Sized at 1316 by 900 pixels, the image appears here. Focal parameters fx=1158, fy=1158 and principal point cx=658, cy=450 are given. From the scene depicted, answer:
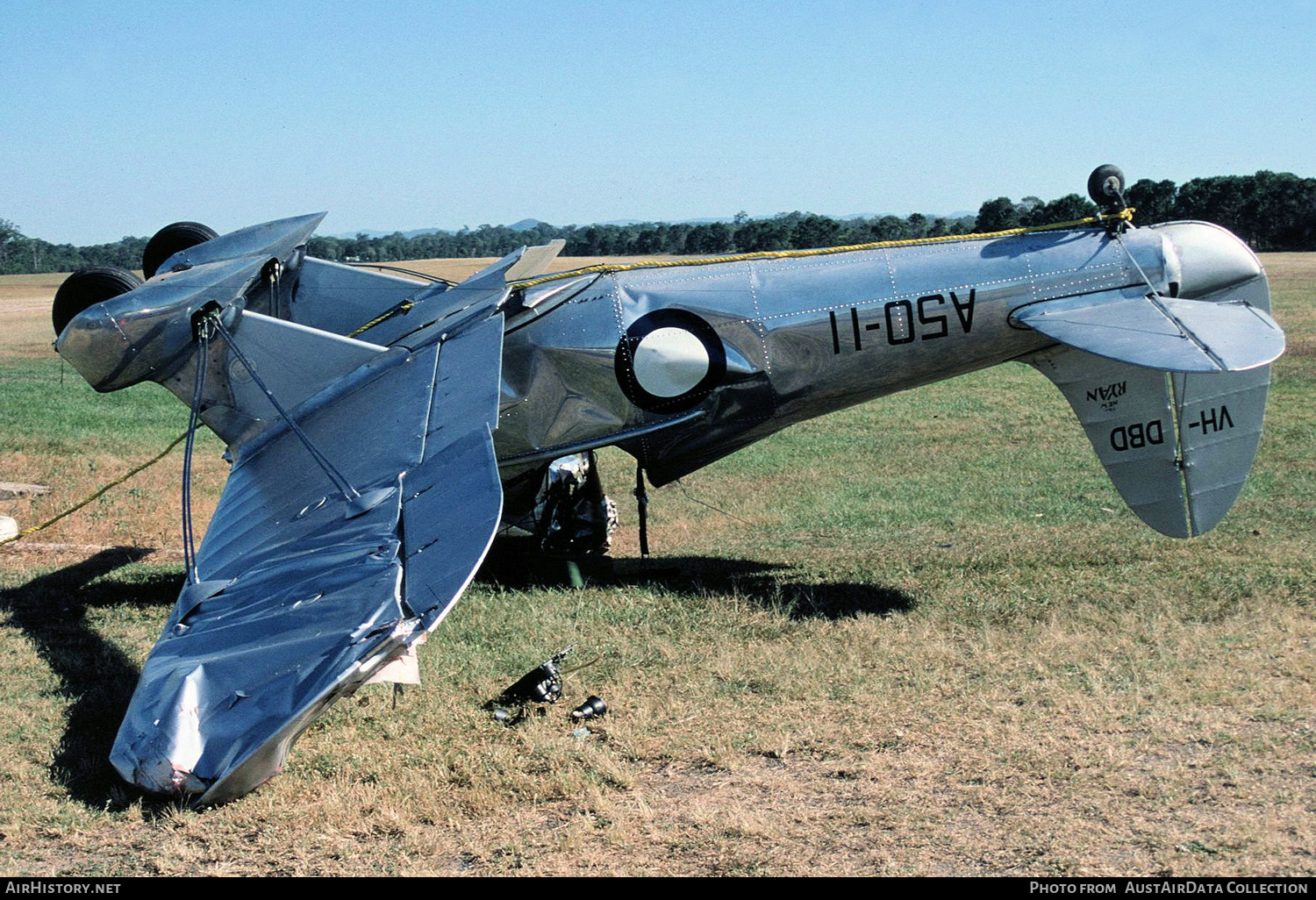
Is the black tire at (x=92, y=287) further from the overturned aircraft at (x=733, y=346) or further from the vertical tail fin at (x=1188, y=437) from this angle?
the vertical tail fin at (x=1188, y=437)

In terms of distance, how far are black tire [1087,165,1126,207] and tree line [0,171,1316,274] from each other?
11.9 ft

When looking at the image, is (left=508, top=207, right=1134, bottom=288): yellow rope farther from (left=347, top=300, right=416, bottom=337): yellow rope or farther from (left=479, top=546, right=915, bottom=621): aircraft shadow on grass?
(left=479, top=546, right=915, bottom=621): aircraft shadow on grass

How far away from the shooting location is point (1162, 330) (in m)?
8.52

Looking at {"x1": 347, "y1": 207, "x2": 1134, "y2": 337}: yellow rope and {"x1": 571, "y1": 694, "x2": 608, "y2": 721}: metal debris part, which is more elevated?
{"x1": 347, "y1": 207, "x2": 1134, "y2": 337}: yellow rope

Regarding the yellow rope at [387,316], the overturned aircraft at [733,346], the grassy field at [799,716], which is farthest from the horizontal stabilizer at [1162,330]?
the yellow rope at [387,316]

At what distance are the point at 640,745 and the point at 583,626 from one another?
7.29 ft

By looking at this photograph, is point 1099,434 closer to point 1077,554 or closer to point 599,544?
point 1077,554

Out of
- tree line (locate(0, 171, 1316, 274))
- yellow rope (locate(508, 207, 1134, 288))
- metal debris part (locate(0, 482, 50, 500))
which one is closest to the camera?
yellow rope (locate(508, 207, 1134, 288))

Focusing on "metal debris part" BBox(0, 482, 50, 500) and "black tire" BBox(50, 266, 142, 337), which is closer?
"black tire" BBox(50, 266, 142, 337)

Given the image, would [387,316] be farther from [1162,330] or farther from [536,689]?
[1162,330]

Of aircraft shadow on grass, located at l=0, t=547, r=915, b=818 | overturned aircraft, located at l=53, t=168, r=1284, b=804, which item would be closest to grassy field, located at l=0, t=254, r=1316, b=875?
aircraft shadow on grass, located at l=0, t=547, r=915, b=818

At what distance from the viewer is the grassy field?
5.47 meters

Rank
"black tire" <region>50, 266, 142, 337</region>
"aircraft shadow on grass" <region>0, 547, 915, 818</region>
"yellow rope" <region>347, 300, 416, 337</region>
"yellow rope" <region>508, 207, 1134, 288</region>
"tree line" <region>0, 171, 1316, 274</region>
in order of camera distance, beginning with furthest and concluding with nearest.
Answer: "tree line" <region>0, 171, 1316, 274</region> → "black tire" <region>50, 266, 142, 337</region> → "yellow rope" <region>347, 300, 416, 337</region> → "yellow rope" <region>508, 207, 1134, 288</region> → "aircraft shadow on grass" <region>0, 547, 915, 818</region>
